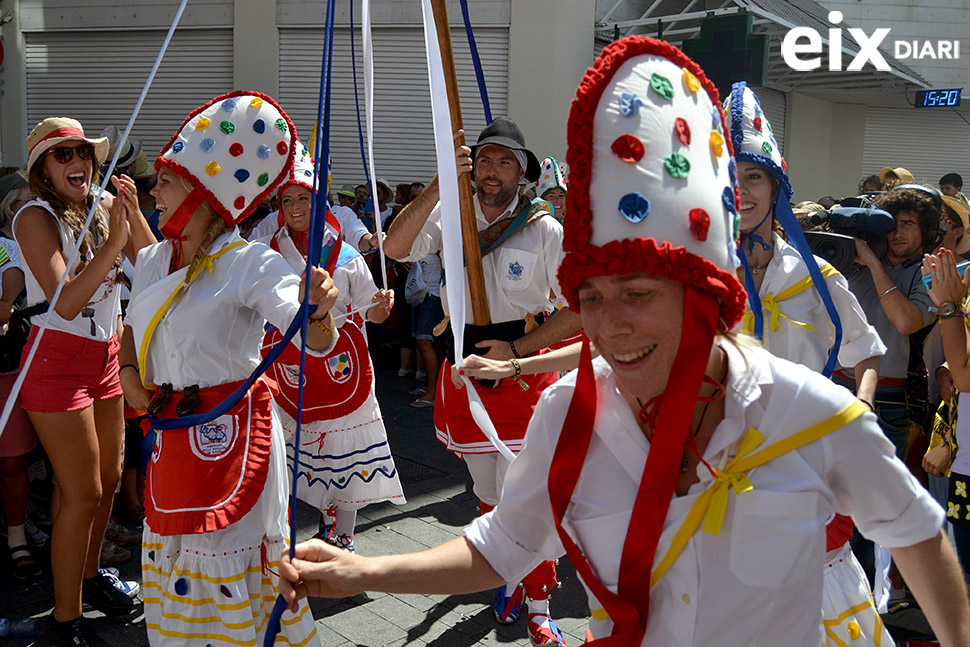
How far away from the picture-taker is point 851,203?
498cm

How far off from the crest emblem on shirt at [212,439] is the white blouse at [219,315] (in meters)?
0.15

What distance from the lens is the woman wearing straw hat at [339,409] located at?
4.84 meters

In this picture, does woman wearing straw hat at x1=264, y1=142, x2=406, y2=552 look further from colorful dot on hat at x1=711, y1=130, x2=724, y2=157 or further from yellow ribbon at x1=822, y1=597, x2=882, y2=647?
colorful dot on hat at x1=711, y1=130, x2=724, y2=157

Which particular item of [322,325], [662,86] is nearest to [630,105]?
[662,86]

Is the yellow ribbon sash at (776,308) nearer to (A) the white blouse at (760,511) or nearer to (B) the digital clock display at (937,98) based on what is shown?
(A) the white blouse at (760,511)

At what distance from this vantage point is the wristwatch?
11.6ft

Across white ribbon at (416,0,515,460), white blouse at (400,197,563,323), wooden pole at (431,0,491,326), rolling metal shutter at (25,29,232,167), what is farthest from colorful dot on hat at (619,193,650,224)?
rolling metal shutter at (25,29,232,167)

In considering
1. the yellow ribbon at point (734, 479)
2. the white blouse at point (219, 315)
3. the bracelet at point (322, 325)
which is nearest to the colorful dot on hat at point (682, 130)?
the yellow ribbon at point (734, 479)

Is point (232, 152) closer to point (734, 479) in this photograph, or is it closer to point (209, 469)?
point (209, 469)

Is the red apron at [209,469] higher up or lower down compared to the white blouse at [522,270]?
lower down

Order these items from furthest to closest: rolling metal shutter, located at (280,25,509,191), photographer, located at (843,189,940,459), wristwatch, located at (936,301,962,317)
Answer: rolling metal shutter, located at (280,25,509,191) → photographer, located at (843,189,940,459) → wristwatch, located at (936,301,962,317)

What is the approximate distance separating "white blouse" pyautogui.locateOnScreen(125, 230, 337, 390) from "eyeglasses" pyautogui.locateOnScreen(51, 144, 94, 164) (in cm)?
128

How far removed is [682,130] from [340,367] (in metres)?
3.54

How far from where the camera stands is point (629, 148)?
1.57 metres
